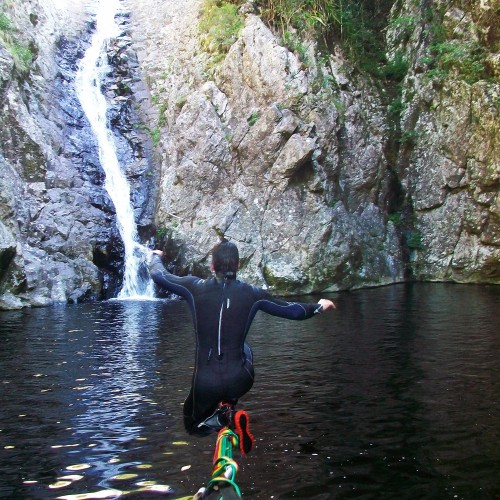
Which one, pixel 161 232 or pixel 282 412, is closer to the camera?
pixel 282 412

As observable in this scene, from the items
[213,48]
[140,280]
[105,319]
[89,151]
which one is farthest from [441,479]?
[213,48]

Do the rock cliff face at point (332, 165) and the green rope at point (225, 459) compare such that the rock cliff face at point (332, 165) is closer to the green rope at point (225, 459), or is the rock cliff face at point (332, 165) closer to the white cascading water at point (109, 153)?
the white cascading water at point (109, 153)

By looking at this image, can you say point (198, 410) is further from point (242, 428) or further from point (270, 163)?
point (270, 163)

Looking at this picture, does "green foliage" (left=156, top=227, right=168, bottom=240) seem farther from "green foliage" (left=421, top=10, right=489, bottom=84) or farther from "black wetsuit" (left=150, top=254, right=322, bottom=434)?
"black wetsuit" (left=150, top=254, right=322, bottom=434)

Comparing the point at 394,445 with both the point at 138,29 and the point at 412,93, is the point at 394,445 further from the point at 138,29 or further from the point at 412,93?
the point at 138,29

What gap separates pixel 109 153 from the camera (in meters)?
26.2

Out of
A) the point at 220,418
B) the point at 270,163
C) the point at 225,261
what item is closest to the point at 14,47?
the point at 270,163

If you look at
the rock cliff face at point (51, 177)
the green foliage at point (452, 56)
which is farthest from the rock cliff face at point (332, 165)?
the rock cliff face at point (51, 177)

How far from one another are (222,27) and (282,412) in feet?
73.5

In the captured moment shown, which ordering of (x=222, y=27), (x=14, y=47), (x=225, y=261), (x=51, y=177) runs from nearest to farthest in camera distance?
(x=225, y=261), (x=51, y=177), (x=14, y=47), (x=222, y=27)

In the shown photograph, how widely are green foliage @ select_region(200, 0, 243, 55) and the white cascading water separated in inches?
230

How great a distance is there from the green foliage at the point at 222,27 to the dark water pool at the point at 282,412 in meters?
16.0

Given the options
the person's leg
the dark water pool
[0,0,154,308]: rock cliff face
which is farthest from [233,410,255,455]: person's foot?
[0,0,154,308]: rock cliff face

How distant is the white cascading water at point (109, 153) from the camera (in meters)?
22.6
